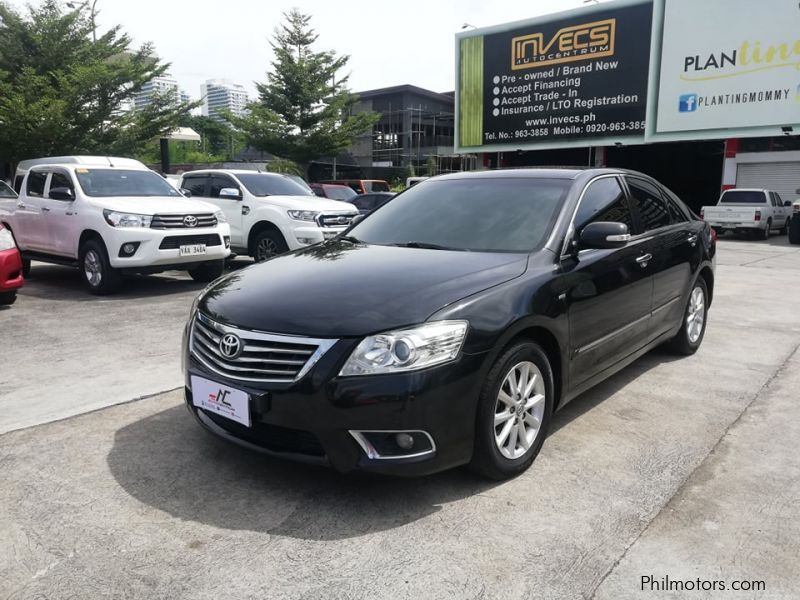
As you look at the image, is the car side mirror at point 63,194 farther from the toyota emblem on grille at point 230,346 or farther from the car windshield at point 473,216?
the toyota emblem on grille at point 230,346

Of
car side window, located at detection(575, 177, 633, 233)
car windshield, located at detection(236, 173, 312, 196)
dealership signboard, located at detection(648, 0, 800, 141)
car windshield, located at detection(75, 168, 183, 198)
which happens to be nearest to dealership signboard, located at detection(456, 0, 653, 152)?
dealership signboard, located at detection(648, 0, 800, 141)

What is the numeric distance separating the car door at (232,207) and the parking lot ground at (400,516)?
21.0 feet

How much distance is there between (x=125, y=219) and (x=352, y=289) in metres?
5.91

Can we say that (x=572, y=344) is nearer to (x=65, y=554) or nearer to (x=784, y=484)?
(x=784, y=484)

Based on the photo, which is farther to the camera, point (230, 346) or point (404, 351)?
point (230, 346)

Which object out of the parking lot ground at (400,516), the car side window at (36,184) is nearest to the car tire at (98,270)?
the car side window at (36,184)

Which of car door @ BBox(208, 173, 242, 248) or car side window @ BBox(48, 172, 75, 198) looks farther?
car door @ BBox(208, 173, 242, 248)

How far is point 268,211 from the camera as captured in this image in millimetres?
9766

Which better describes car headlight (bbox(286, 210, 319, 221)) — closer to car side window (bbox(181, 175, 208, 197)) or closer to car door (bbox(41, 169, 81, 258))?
car side window (bbox(181, 175, 208, 197))

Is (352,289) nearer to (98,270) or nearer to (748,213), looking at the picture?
(98,270)

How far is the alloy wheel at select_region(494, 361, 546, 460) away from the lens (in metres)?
3.03

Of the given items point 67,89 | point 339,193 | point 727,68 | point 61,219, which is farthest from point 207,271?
point 727,68

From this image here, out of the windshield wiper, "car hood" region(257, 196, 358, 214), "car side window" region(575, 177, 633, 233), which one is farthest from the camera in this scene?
"car hood" region(257, 196, 358, 214)

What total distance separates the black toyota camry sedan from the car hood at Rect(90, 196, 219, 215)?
4690 mm
